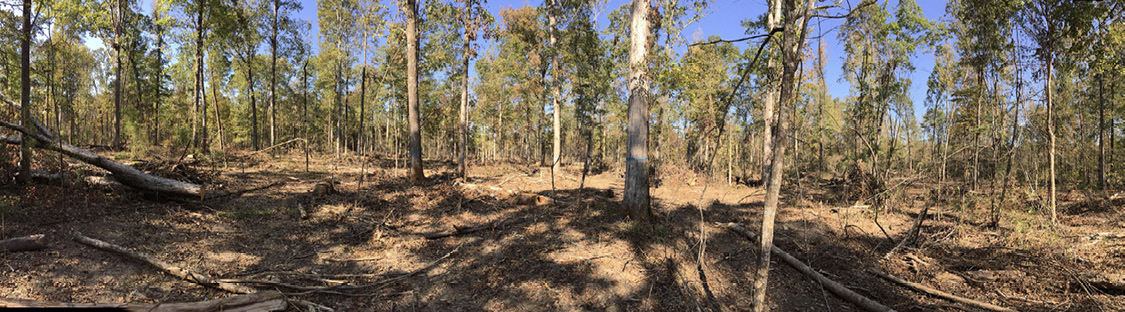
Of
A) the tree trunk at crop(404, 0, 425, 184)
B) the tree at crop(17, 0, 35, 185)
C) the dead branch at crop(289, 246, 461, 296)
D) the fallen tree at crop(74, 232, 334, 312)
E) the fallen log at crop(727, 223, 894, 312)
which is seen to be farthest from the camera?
the tree trunk at crop(404, 0, 425, 184)

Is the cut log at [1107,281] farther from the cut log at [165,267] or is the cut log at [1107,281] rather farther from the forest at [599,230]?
the cut log at [165,267]

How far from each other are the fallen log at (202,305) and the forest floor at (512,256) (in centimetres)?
29

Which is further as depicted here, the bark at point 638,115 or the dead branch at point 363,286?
the bark at point 638,115

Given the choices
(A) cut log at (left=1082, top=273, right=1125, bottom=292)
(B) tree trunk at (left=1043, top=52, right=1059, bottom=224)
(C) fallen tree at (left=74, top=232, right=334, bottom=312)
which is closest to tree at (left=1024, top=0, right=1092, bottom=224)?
(B) tree trunk at (left=1043, top=52, right=1059, bottom=224)

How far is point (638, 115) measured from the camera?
7184 millimetres

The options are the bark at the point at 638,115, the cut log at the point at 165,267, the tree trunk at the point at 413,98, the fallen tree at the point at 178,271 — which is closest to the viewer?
the fallen tree at the point at 178,271

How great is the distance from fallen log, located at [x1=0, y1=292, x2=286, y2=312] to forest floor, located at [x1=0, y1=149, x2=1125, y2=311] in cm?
29

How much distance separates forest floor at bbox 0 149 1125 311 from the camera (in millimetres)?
4906

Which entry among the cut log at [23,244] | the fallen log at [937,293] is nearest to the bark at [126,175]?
the cut log at [23,244]

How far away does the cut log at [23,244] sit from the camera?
15.6 ft

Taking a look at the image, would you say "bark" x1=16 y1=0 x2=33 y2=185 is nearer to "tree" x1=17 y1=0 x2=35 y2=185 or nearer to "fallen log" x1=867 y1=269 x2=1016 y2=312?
"tree" x1=17 y1=0 x2=35 y2=185

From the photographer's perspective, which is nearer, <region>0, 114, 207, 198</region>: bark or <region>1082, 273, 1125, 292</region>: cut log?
<region>1082, 273, 1125, 292</region>: cut log

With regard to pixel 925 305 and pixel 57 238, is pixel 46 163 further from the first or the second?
pixel 925 305

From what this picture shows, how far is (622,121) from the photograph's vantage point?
31141 millimetres
